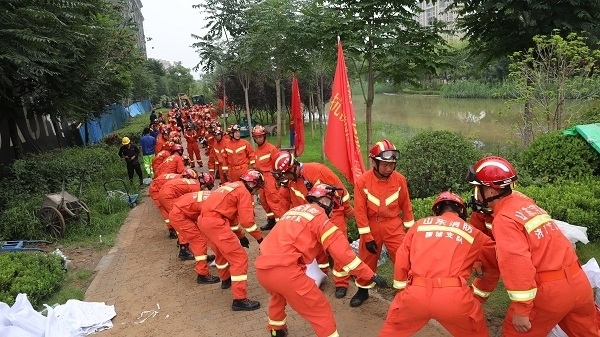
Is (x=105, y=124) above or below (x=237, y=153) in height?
above

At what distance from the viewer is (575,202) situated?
5.57 metres

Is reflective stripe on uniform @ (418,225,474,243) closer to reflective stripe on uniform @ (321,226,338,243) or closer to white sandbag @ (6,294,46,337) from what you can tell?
reflective stripe on uniform @ (321,226,338,243)

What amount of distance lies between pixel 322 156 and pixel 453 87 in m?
33.3

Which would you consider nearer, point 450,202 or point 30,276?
point 450,202

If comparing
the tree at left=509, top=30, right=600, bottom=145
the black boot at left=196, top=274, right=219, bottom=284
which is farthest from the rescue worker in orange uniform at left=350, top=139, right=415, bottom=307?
the tree at left=509, top=30, right=600, bottom=145

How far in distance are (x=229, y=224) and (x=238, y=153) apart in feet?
15.3

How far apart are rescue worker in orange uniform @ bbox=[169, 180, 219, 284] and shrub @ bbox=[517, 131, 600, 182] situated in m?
5.05

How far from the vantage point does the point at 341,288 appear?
5492 millimetres

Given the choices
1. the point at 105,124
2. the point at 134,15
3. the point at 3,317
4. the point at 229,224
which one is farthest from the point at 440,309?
the point at 134,15

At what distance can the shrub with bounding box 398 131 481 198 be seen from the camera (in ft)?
22.8

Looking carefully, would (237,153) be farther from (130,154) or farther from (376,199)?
(376,199)

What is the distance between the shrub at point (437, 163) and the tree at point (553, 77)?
2.16m

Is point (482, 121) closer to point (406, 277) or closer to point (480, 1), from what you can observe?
point (480, 1)

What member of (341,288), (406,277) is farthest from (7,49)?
(406,277)
